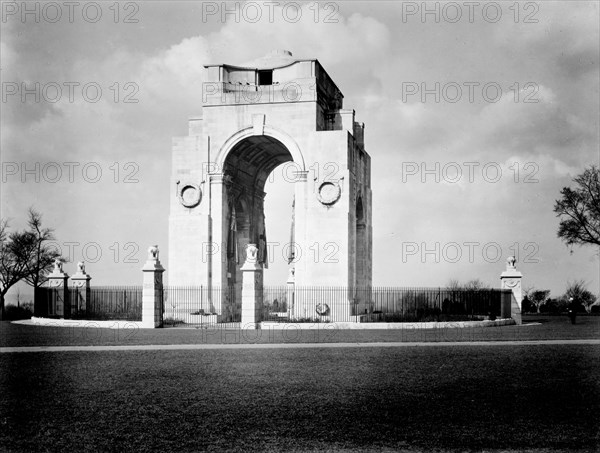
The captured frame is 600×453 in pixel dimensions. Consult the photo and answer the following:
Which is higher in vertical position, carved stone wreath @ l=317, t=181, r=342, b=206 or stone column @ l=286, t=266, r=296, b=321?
carved stone wreath @ l=317, t=181, r=342, b=206

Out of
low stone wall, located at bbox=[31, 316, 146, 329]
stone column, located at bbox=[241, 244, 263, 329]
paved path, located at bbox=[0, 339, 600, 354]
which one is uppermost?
stone column, located at bbox=[241, 244, 263, 329]

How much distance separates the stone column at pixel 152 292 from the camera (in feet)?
97.3

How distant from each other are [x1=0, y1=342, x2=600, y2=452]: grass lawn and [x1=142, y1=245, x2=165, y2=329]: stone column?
10.7m

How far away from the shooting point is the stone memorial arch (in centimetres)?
3494

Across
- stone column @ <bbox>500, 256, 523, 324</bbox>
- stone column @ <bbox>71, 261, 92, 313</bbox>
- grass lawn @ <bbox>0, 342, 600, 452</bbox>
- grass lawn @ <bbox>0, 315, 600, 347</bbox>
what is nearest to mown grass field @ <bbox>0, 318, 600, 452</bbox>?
grass lawn @ <bbox>0, 342, 600, 452</bbox>

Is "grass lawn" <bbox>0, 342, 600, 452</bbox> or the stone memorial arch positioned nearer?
"grass lawn" <bbox>0, 342, 600, 452</bbox>

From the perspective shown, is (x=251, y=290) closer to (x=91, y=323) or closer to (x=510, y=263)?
(x=91, y=323)

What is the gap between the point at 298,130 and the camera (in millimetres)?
35281

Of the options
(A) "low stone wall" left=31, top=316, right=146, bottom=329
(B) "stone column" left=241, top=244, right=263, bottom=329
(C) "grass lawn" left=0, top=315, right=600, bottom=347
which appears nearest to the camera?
(C) "grass lawn" left=0, top=315, right=600, bottom=347

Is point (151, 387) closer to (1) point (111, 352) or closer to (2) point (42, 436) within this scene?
(2) point (42, 436)

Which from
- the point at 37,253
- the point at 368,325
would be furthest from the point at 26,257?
the point at 368,325

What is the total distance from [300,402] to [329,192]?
22812 millimetres

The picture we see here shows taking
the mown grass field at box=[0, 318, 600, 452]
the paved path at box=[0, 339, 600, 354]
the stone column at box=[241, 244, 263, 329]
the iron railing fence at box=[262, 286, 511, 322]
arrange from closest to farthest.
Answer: the mown grass field at box=[0, 318, 600, 452]
the paved path at box=[0, 339, 600, 354]
the stone column at box=[241, 244, 263, 329]
the iron railing fence at box=[262, 286, 511, 322]

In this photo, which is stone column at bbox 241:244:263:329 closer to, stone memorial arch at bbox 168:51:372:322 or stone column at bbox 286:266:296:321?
stone column at bbox 286:266:296:321
